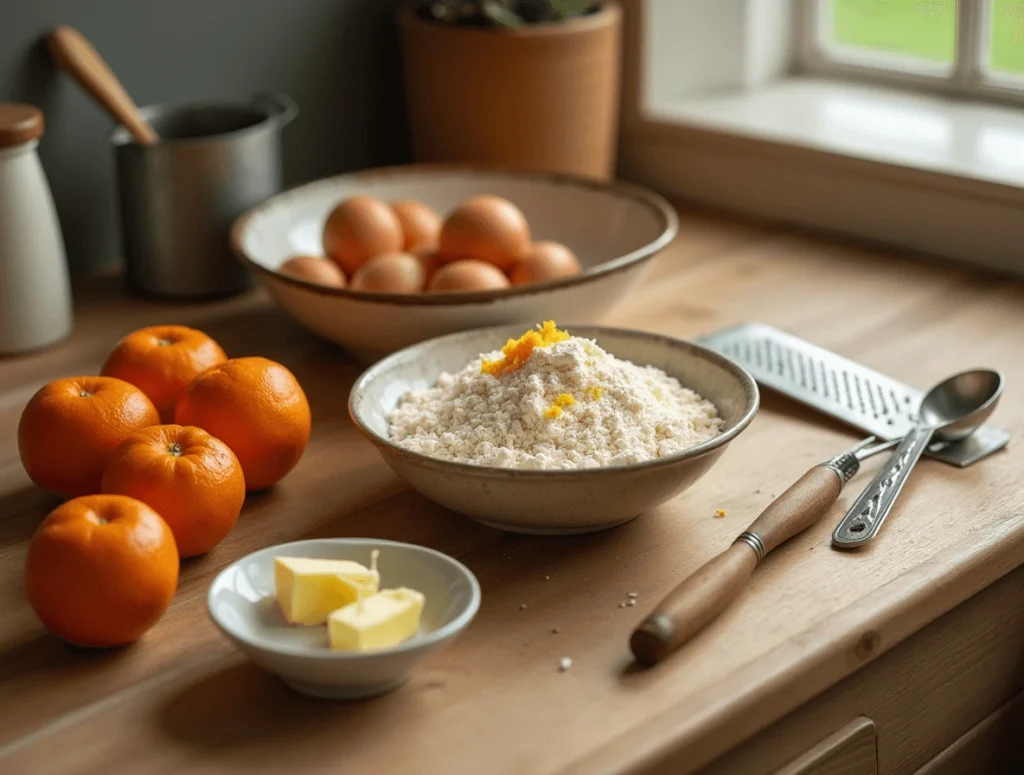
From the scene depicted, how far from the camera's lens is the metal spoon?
0.96 m

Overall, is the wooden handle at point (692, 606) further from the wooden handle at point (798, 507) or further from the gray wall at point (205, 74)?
the gray wall at point (205, 74)

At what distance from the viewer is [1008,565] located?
3.15 ft

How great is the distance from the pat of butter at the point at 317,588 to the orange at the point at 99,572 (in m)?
0.08

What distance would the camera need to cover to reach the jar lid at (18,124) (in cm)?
123

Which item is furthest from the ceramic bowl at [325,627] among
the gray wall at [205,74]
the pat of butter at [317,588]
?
the gray wall at [205,74]

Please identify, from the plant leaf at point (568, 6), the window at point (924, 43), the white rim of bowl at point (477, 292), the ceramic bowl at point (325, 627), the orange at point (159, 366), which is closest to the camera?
the ceramic bowl at point (325, 627)

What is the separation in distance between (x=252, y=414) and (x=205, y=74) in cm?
74

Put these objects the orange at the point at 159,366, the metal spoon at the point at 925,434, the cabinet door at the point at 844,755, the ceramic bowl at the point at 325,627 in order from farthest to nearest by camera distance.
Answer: the orange at the point at 159,366, the metal spoon at the point at 925,434, the cabinet door at the point at 844,755, the ceramic bowl at the point at 325,627

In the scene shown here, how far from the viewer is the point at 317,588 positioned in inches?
31.9

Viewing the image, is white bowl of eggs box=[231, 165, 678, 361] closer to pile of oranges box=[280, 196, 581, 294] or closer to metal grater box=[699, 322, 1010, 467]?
pile of oranges box=[280, 196, 581, 294]

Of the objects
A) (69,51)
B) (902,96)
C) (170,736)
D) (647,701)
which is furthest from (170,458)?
(902,96)

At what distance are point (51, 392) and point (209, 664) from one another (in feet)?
0.98

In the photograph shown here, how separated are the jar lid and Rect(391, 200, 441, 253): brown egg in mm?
384

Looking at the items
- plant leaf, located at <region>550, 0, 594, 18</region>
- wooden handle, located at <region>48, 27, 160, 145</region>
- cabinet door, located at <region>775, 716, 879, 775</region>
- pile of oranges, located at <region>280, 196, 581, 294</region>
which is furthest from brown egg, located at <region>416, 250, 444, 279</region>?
cabinet door, located at <region>775, 716, 879, 775</region>
